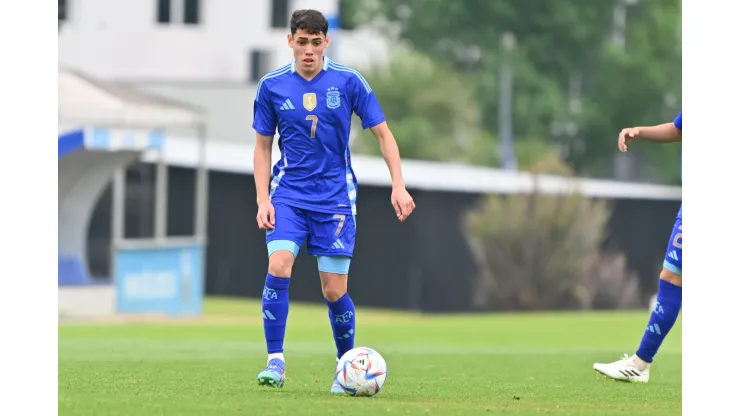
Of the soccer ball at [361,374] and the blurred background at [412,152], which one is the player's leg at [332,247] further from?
the blurred background at [412,152]

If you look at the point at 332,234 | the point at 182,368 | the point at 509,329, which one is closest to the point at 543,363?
the point at 182,368

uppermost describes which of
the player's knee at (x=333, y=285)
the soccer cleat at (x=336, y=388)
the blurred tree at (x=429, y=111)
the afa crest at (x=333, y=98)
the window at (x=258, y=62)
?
the window at (x=258, y=62)

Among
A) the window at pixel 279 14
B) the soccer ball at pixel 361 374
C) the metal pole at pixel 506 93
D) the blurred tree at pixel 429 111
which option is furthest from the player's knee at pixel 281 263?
the metal pole at pixel 506 93

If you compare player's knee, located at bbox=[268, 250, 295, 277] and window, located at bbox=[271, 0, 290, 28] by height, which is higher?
window, located at bbox=[271, 0, 290, 28]

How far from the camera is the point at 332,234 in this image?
9.55 m

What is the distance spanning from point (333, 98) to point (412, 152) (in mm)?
52314

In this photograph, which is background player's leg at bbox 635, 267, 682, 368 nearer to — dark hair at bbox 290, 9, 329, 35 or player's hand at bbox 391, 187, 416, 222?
player's hand at bbox 391, 187, 416, 222

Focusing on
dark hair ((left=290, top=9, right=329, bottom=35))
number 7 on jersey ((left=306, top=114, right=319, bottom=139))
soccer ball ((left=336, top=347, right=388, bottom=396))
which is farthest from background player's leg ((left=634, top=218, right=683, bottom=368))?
dark hair ((left=290, top=9, right=329, bottom=35))

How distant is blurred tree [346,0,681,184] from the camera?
6706 cm

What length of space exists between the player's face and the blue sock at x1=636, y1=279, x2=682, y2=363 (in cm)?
281

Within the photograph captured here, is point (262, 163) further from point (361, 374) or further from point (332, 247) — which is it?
point (361, 374)

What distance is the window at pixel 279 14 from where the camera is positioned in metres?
62.8

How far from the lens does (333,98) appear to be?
31.0 feet
